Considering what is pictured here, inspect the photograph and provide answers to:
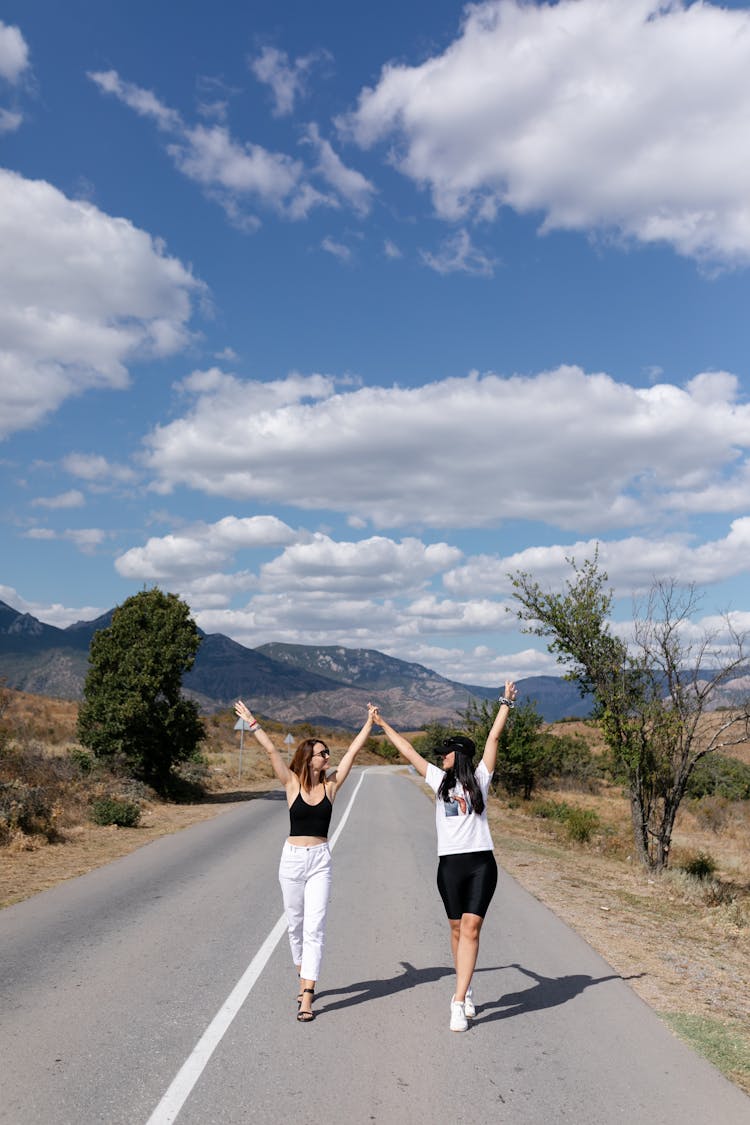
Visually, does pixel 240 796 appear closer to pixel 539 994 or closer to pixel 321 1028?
A: pixel 539 994

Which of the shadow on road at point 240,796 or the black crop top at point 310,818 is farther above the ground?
the black crop top at point 310,818

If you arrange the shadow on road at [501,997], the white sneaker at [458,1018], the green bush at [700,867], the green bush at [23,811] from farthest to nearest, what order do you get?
the green bush at [700,867]
the green bush at [23,811]
the shadow on road at [501,997]
the white sneaker at [458,1018]

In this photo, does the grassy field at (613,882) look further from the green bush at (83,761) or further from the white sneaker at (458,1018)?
the white sneaker at (458,1018)

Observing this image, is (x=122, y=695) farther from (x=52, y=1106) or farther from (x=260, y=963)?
(x=52, y=1106)

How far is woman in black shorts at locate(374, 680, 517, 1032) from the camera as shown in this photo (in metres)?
5.90

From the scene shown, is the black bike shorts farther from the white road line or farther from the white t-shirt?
the white road line

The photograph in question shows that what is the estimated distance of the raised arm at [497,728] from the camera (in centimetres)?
614

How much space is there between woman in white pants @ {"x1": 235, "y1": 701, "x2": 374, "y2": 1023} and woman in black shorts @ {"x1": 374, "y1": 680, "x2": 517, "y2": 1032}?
2.39ft

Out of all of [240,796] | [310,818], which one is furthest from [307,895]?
[240,796]

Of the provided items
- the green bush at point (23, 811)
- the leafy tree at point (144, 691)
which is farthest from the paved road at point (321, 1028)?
the leafy tree at point (144, 691)

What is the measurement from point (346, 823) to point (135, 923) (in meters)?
13.3

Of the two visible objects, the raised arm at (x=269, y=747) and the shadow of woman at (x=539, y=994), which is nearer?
the raised arm at (x=269, y=747)

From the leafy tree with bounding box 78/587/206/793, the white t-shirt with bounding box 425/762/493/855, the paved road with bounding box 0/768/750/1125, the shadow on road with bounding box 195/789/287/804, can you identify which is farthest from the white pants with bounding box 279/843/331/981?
the shadow on road with bounding box 195/789/287/804

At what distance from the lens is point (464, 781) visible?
19.9 ft
